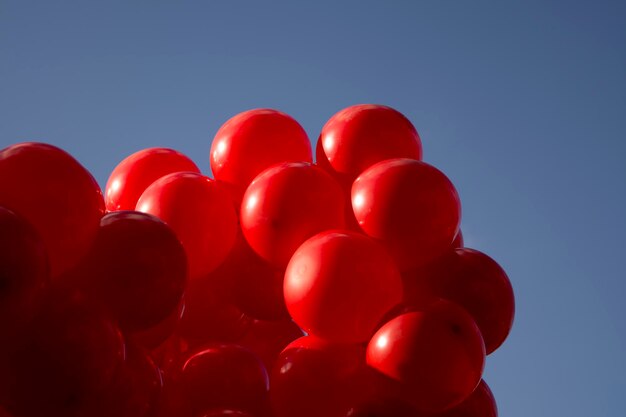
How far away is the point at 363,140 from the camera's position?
3137mm

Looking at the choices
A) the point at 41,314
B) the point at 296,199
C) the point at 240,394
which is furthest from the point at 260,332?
the point at 41,314

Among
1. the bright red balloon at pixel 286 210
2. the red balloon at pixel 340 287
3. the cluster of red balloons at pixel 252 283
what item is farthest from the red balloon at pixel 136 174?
the red balloon at pixel 340 287

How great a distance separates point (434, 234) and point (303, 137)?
0.91 meters

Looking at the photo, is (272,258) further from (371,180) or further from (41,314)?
(41,314)

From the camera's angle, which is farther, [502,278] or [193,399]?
[502,278]

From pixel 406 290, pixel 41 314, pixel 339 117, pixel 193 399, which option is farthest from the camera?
pixel 339 117

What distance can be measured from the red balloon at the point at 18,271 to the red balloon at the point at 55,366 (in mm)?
67

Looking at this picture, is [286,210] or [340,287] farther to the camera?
[286,210]

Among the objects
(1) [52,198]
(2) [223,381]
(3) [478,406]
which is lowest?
(3) [478,406]

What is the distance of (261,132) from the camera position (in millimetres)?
3221

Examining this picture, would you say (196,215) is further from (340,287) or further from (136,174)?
(340,287)

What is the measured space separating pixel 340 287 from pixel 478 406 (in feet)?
2.70

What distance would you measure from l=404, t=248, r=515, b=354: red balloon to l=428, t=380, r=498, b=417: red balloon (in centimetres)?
19

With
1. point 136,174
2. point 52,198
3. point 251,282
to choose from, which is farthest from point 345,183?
point 52,198
